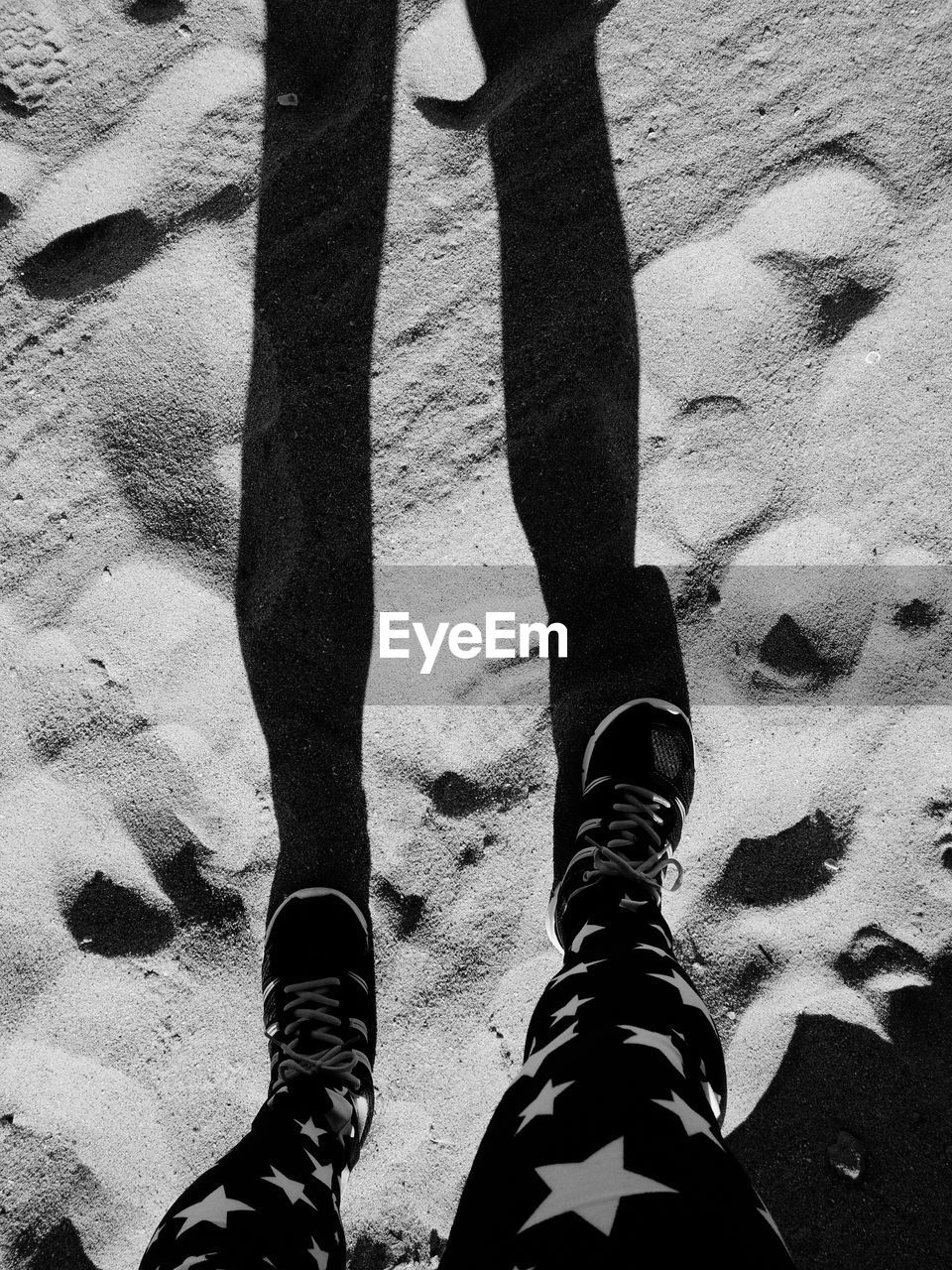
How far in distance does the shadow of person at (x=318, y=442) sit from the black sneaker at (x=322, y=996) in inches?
2.5

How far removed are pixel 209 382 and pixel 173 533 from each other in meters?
0.32

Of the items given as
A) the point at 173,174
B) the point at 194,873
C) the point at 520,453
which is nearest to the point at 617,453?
the point at 520,453

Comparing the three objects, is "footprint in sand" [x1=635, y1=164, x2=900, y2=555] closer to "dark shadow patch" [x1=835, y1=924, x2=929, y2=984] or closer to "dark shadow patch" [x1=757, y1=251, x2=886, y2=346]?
"dark shadow patch" [x1=757, y1=251, x2=886, y2=346]

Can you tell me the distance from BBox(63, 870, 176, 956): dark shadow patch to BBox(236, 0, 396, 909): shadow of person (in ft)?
0.84

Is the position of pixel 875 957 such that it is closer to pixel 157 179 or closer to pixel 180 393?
pixel 180 393

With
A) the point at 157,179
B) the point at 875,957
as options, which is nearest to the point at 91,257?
the point at 157,179

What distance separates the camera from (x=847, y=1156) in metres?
1.58

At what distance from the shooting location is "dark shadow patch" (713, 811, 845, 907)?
161 cm

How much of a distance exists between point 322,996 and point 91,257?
1600mm

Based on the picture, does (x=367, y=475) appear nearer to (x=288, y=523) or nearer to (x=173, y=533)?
(x=288, y=523)

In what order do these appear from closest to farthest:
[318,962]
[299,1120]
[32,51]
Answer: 1. [299,1120]
2. [318,962]
3. [32,51]

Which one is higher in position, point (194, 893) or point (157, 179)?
point (157, 179)

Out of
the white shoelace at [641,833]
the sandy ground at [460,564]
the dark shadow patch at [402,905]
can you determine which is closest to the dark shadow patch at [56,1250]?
the sandy ground at [460,564]

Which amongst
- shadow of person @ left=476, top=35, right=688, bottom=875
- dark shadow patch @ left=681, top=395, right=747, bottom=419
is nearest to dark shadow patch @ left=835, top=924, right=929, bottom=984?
shadow of person @ left=476, top=35, right=688, bottom=875
